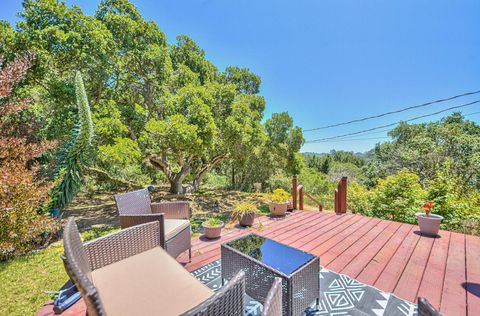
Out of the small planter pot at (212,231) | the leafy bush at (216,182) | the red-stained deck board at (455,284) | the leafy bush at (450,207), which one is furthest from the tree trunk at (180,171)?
the red-stained deck board at (455,284)

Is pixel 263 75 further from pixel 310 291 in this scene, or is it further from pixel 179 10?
pixel 310 291

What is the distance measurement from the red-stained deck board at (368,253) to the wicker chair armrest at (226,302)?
83.9 inches

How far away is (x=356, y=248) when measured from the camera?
3.07 m

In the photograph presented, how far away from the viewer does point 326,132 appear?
16344mm

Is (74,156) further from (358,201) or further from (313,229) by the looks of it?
(358,201)

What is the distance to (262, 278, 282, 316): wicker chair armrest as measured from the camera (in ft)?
2.48

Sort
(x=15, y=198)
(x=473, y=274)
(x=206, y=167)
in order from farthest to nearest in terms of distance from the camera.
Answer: (x=206, y=167) → (x=15, y=198) → (x=473, y=274)

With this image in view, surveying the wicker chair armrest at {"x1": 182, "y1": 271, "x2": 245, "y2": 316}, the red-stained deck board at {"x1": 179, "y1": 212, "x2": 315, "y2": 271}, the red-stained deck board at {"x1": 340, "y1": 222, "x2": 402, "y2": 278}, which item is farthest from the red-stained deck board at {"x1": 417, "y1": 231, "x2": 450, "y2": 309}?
the wicker chair armrest at {"x1": 182, "y1": 271, "x2": 245, "y2": 316}

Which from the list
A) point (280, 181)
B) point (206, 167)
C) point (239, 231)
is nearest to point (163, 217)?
point (239, 231)

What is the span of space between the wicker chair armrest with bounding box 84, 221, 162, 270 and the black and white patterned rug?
2.73ft

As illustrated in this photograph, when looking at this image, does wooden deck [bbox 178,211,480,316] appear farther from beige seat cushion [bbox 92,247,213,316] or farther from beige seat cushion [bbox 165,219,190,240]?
beige seat cushion [bbox 92,247,213,316]

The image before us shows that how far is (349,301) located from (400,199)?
3841 millimetres

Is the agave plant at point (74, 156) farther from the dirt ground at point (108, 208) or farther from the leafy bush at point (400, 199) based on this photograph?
the leafy bush at point (400, 199)

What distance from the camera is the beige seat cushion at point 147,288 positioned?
4.00 feet
